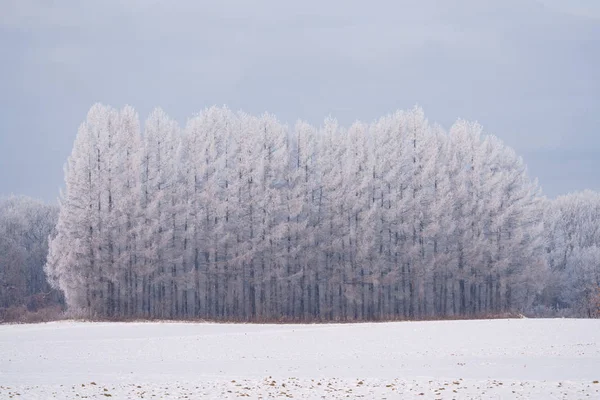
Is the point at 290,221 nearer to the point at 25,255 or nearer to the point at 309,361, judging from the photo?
the point at 309,361

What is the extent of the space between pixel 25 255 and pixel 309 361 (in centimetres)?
5650

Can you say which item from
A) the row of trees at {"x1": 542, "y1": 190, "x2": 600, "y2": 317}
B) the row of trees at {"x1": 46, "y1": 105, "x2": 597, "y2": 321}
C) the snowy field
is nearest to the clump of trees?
the row of trees at {"x1": 46, "y1": 105, "x2": 597, "y2": 321}

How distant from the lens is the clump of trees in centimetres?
7162

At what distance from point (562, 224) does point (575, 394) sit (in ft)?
211

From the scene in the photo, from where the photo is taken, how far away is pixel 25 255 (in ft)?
250

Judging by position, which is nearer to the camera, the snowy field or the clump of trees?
the snowy field

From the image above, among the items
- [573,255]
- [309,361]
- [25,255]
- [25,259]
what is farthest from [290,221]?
[25,259]

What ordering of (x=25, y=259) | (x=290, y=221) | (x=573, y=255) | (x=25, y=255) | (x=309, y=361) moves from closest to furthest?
1. (x=309, y=361)
2. (x=290, y=221)
3. (x=573, y=255)
4. (x=25, y=255)
5. (x=25, y=259)

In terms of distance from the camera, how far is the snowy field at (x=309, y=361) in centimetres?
2009

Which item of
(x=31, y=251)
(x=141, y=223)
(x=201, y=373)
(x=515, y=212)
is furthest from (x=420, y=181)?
(x=31, y=251)

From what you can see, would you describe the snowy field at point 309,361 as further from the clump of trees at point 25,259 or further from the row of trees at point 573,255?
the clump of trees at point 25,259

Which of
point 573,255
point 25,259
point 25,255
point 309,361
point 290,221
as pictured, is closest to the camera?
point 309,361

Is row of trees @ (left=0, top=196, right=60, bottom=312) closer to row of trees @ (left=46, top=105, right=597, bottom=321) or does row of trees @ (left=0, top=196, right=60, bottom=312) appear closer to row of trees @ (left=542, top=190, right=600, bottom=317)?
row of trees @ (left=46, top=105, right=597, bottom=321)

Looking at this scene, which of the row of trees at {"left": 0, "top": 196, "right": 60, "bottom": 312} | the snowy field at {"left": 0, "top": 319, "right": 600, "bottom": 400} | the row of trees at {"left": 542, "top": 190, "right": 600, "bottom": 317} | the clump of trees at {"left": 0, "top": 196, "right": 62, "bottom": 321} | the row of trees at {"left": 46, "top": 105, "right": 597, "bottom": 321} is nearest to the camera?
the snowy field at {"left": 0, "top": 319, "right": 600, "bottom": 400}
